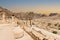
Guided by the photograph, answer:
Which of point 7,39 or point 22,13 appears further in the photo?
point 22,13

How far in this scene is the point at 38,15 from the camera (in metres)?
145

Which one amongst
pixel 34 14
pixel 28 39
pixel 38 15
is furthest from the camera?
pixel 38 15

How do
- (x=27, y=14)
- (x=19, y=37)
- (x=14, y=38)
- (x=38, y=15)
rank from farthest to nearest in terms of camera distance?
1. (x=38, y=15)
2. (x=27, y=14)
3. (x=19, y=37)
4. (x=14, y=38)

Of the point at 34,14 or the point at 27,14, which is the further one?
the point at 34,14

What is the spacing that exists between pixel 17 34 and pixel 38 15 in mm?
130291

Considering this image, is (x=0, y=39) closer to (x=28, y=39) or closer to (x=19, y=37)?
(x=19, y=37)

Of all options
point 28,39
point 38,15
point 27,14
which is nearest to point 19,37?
point 28,39

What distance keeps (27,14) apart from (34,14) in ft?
34.9

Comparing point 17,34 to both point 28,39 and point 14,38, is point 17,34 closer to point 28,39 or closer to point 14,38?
point 14,38

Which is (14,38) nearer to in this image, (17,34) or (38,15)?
(17,34)

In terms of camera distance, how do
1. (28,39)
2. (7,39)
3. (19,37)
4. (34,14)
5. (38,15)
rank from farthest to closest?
(38,15) < (34,14) < (28,39) < (19,37) < (7,39)

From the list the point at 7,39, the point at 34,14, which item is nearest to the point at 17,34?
the point at 7,39

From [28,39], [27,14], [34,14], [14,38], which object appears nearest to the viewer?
[14,38]

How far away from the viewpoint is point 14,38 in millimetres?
13891
